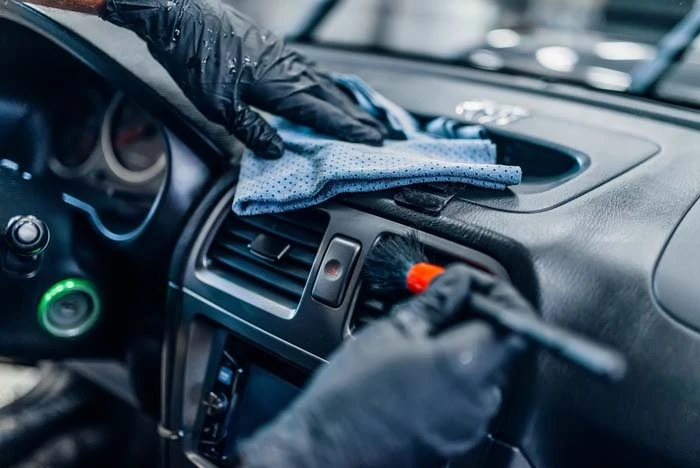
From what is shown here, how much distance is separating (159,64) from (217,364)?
413 mm

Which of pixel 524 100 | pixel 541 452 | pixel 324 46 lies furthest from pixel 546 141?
pixel 324 46

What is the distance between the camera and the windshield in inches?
53.3

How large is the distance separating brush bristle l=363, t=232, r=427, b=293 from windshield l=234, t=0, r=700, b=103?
71cm

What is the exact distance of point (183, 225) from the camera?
972mm

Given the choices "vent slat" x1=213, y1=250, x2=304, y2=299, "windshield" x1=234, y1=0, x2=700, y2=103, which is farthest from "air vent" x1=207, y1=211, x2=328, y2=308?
"windshield" x1=234, y1=0, x2=700, y2=103

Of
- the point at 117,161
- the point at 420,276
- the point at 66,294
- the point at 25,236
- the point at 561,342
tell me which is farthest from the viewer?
the point at 117,161

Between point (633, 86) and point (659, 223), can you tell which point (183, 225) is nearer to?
point (659, 223)

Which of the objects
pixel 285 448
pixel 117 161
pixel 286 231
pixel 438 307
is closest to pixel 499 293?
pixel 438 307

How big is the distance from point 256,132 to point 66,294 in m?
0.40

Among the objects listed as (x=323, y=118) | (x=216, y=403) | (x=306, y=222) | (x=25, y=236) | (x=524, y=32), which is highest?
(x=524, y=32)

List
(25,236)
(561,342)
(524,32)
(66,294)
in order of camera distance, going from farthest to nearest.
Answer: (524,32), (66,294), (25,236), (561,342)

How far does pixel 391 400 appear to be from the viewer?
0.47 meters

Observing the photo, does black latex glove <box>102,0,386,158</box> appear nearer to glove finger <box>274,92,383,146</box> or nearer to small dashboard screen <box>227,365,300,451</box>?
glove finger <box>274,92,383,146</box>

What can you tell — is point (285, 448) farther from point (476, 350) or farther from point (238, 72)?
point (238, 72)
